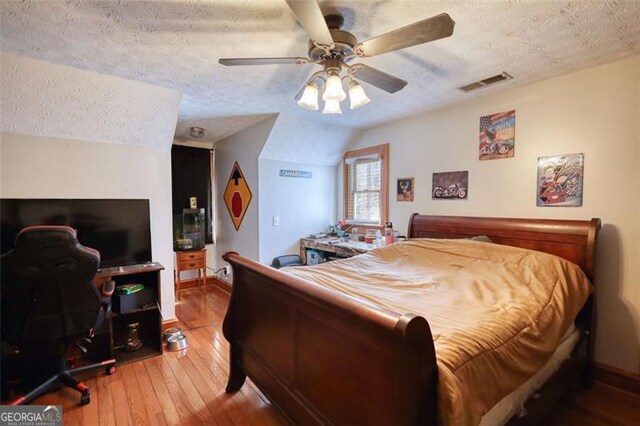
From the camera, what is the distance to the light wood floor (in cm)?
188

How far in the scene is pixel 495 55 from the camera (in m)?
2.06

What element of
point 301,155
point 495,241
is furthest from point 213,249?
point 495,241

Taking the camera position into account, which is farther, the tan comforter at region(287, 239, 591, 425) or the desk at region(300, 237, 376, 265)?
the desk at region(300, 237, 376, 265)

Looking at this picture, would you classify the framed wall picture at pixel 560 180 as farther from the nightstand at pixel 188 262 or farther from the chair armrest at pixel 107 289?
the nightstand at pixel 188 262

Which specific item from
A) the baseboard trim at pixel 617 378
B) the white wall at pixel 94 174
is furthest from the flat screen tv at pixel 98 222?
the baseboard trim at pixel 617 378

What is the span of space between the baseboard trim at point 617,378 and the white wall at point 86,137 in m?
3.92

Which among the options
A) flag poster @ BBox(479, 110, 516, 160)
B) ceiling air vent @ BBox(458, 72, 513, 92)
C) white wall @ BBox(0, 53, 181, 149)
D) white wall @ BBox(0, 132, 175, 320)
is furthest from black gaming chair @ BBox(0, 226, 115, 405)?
flag poster @ BBox(479, 110, 516, 160)

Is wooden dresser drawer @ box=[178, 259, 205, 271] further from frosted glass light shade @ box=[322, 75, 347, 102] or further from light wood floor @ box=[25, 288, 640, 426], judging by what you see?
frosted glass light shade @ box=[322, 75, 347, 102]

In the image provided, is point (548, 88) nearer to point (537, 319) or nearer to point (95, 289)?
point (537, 319)

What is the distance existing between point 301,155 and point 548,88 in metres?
2.74

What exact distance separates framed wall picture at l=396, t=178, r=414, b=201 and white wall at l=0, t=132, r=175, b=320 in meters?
2.65

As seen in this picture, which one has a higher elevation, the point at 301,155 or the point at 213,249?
the point at 301,155

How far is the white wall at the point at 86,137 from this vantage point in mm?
2246

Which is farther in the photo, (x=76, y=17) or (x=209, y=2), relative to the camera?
(x=76, y=17)
